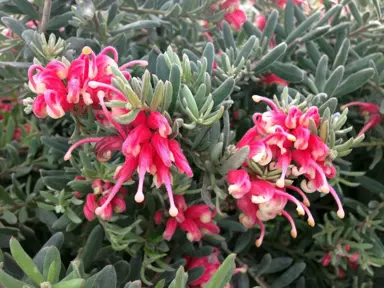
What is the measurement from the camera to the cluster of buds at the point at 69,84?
0.62 meters

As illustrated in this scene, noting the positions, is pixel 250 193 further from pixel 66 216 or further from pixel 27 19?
pixel 27 19

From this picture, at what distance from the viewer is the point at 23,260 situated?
53cm

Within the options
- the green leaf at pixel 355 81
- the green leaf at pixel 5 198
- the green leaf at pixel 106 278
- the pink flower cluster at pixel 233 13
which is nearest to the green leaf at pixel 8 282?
the green leaf at pixel 106 278

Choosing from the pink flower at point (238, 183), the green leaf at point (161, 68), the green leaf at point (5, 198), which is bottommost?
the green leaf at point (5, 198)

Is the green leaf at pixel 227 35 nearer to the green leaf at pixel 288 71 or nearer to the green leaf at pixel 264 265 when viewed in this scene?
the green leaf at pixel 288 71

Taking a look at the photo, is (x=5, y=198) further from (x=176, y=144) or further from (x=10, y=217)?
(x=176, y=144)

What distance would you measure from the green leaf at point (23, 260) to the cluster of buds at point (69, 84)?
0.17 m

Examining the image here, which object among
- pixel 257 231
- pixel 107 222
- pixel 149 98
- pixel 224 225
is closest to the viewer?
pixel 149 98

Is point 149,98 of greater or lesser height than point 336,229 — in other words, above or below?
above

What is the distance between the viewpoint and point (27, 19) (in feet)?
3.11

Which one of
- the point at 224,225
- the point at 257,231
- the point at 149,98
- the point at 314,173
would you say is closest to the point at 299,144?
the point at 314,173

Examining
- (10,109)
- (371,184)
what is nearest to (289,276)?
(371,184)

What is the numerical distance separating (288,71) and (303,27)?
4.3 inches

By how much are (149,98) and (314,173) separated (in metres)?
0.25
